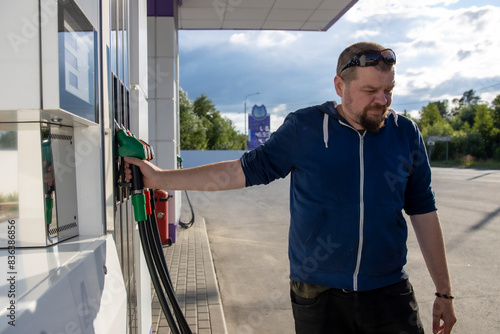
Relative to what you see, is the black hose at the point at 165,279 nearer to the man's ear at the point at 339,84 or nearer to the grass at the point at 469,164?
the man's ear at the point at 339,84

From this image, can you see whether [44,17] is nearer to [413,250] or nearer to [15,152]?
[15,152]

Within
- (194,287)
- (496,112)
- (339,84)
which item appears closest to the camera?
(339,84)

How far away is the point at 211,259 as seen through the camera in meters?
6.14

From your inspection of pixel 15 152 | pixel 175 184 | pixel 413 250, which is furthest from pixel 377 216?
pixel 413 250

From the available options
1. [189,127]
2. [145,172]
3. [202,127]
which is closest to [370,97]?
[145,172]

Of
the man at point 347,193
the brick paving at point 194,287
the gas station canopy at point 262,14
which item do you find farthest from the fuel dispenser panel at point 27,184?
the gas station canopy at point 262,14

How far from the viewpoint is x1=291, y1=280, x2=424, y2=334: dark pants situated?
1917 millimetres

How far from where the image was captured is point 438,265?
216 cm

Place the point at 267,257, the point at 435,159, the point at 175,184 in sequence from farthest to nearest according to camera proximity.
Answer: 1. the point at 435,159
2. the point at 267,257
3. the point at 175,184

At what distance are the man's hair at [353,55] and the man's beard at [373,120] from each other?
0.17m

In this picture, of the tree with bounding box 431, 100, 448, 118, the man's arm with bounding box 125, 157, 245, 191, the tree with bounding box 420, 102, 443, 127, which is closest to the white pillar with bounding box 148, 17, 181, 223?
the man's arm with bounding box 125, 157, 245, 191

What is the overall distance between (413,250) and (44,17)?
6726 mm

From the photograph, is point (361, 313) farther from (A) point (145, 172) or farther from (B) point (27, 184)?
(B) point (27, 184)

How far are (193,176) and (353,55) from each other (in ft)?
3.05
